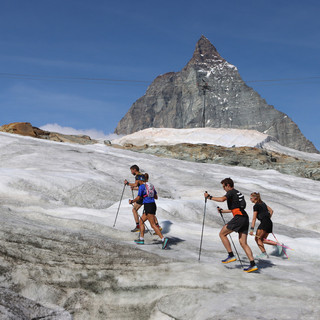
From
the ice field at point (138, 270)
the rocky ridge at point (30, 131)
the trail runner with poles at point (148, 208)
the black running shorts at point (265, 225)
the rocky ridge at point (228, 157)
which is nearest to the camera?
the ice field at point (138, 270)

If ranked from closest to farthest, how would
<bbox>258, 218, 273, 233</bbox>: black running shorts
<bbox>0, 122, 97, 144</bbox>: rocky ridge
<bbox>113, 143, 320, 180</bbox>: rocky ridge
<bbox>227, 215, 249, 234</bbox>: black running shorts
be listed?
<bbox>227, 215, 249, 234</bbox>: black running shorts, <bbox>258, 218, 273, 233</bbox>: black running shorts, <bbox>0, 122, 97, 144</bbox>: rocky ridge, <bbox>113, 143, 320, 180</bbox>: rocky ridge

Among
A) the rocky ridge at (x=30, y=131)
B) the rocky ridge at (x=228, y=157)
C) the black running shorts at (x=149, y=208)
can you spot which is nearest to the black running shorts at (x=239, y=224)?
the black running shorts at (x=149, y=208)

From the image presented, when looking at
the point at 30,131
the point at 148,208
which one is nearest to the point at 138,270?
the point at 148,208

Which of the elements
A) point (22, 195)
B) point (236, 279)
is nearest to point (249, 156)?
point (22, 195)

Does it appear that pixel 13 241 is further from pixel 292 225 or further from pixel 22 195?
pixel 292 225

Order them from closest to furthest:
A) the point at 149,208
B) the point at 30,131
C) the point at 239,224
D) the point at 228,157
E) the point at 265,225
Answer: the point at 239,224 → the point at 149,208 → the point at 265,225 → the point at 30,131 → the point at 228,157

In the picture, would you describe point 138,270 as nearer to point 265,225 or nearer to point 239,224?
point 239,224

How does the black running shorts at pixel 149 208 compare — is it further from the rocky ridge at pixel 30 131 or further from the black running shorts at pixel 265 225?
the rocky ridge at pixel 30 131

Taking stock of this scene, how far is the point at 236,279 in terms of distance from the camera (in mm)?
9445

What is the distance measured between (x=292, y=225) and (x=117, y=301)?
55.1ft

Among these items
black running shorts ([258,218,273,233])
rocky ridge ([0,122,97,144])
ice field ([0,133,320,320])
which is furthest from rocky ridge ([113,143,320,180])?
black running shorts ([258,218,273,233])

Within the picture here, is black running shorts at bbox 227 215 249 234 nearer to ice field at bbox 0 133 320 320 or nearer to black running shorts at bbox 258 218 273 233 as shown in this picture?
ice field at bbox 0 133 320 320

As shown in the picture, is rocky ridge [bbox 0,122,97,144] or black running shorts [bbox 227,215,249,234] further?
rocky ridge [bbox 0,122,97,144]

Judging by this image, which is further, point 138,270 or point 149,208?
point 149,208
